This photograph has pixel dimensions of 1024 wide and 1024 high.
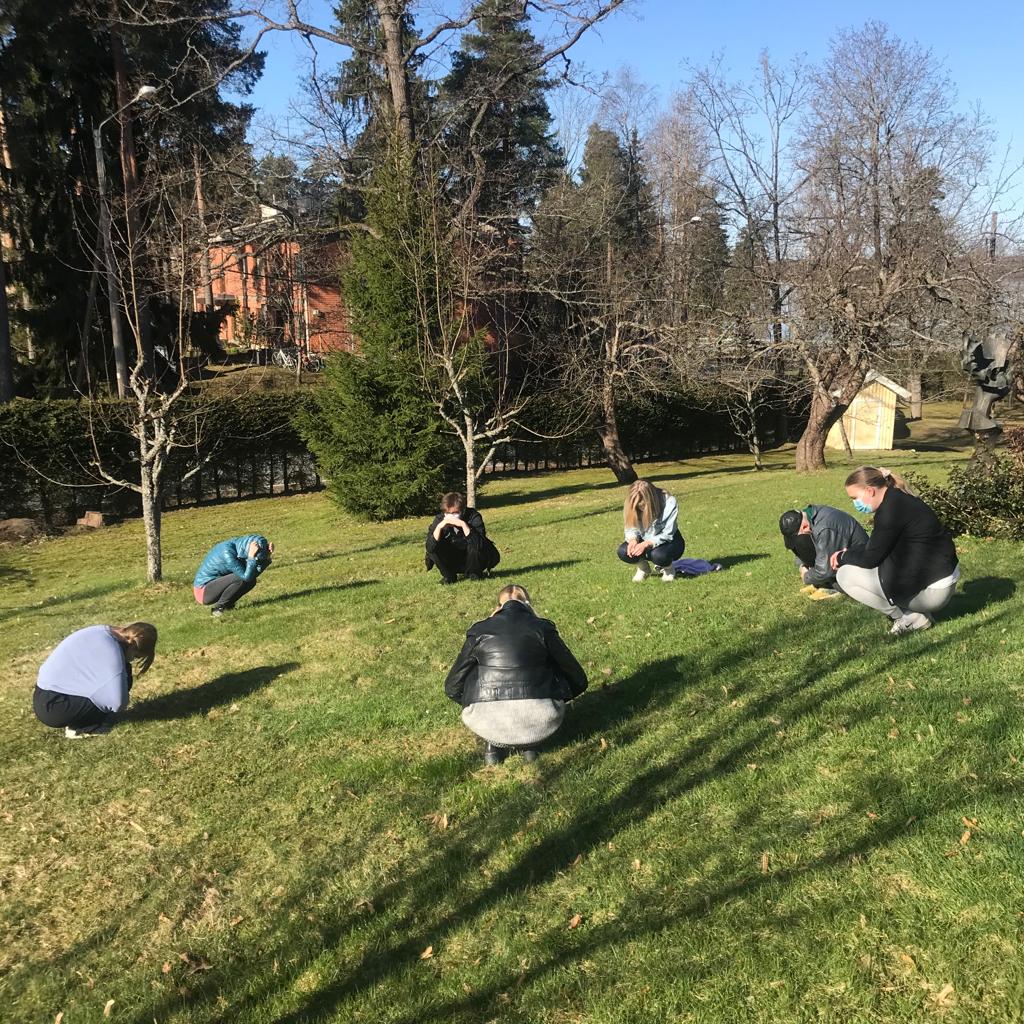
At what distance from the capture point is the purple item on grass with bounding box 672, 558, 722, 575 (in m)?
9.43

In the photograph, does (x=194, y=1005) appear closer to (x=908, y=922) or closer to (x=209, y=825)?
(x=209, y=825)

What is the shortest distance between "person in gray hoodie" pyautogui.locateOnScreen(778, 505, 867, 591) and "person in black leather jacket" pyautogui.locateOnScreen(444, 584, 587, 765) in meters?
3.77

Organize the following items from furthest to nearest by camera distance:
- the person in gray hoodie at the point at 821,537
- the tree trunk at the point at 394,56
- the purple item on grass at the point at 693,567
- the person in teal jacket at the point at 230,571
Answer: the tree trunk at the point at 394,56
the purple item on grass at the point at 693,567
the person in teal jacket at the point at 230,571
the person in gray hoodie at the point at 821,537

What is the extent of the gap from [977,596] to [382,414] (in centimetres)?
1469

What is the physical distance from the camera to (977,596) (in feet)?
23.2

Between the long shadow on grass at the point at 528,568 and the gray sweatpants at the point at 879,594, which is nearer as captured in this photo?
the gray sweatpants at the point at 879,594

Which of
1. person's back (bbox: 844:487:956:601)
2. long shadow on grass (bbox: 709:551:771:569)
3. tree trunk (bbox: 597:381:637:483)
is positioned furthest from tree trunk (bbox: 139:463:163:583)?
tree trunk (bbox: 597:381:637:483)

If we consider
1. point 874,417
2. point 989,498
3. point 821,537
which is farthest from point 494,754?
point 874,417

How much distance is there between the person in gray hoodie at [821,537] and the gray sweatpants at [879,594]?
43.7 inches

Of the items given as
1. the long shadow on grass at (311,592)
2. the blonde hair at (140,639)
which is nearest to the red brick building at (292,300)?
the long shadow on grass at (311,592)

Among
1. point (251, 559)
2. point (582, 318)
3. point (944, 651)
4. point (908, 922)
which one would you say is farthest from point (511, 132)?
point (908, 922)

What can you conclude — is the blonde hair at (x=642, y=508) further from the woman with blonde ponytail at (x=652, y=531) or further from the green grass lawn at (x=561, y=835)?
the green grass lawn at (x=561, y=835)

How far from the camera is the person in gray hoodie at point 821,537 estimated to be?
300 inches

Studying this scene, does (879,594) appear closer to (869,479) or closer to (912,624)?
(912,624)
